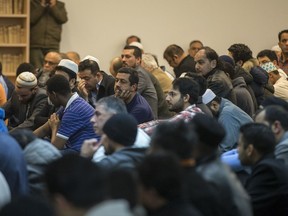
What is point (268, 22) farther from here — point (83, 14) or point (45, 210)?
point (45, 210)

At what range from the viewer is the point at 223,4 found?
1341 cm

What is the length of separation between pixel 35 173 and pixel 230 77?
383 centimetres

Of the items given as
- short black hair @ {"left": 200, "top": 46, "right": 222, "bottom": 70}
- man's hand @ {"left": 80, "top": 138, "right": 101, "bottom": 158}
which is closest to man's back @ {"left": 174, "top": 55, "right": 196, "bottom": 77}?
short black hair @ {"left": 200, "top": 46, "right": 222, "bottom": 70}

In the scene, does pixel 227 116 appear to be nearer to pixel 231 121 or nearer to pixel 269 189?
pixel 231 121

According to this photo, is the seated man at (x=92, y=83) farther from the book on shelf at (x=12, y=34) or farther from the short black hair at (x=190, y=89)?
the book on shelf at (x=12, y=34)

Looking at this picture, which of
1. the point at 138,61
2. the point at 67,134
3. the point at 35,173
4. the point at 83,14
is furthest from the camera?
the point at 83,14

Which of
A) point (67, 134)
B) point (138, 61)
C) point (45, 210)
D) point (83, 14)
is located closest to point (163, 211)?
point (45, 210)

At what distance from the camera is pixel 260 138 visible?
4602 mm

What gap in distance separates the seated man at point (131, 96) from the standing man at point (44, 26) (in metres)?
5.09

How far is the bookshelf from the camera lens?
472 inches

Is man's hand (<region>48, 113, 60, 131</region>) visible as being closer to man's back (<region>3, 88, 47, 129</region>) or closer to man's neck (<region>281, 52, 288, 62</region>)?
man's back (<region>3, 88, 47, 129</region>)

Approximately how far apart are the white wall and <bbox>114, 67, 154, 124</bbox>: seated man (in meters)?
5.65

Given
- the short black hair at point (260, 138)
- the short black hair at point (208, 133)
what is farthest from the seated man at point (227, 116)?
the short black hair at point (208, 133)

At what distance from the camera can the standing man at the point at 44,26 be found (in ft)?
40.1
